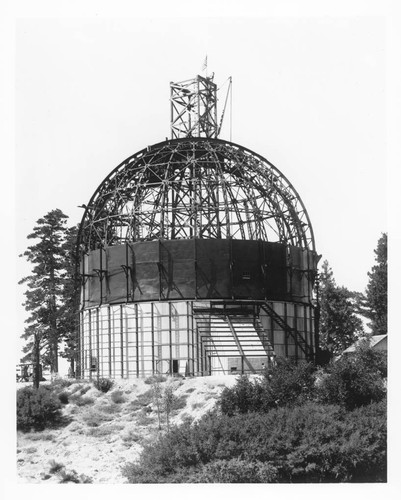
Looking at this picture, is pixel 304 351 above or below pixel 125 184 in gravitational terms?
below

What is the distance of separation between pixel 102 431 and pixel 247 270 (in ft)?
50.4

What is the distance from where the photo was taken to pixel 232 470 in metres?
26.8

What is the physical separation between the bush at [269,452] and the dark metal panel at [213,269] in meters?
15.7

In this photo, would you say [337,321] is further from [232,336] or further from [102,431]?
[102,431]

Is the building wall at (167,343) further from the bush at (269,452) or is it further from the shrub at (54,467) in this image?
the bush at (269,452)

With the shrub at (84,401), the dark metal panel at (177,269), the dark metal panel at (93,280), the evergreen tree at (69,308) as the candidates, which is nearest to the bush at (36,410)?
the shrub at (84,401)

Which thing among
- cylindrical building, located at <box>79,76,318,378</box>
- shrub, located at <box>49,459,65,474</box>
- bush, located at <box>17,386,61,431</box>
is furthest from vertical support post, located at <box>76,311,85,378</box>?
shrub, located at <box>49,459,65,474</box>

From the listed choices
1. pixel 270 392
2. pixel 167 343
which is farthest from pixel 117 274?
pixel 270 392

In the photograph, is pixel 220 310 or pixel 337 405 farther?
pixel 220 310

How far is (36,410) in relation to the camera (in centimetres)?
3703

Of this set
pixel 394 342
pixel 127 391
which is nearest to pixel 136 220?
pixel 127 391

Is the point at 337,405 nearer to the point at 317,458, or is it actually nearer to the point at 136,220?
the point at 317,458

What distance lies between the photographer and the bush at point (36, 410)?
120 ft

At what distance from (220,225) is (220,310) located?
5244 millimetres
